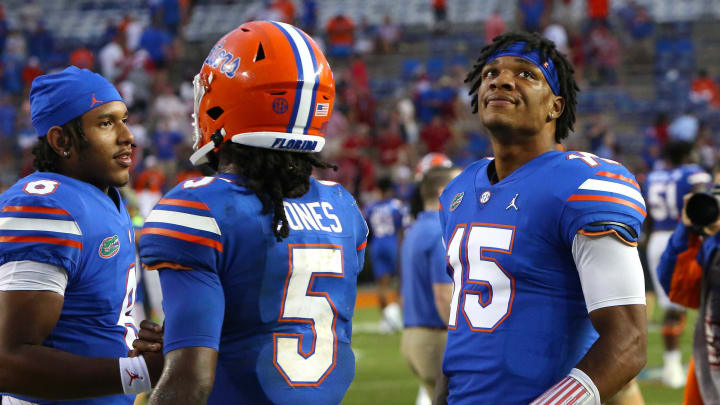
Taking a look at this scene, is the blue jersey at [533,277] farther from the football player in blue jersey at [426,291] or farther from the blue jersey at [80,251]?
the football player in blue jersey at [426,291]

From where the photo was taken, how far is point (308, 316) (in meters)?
2.37

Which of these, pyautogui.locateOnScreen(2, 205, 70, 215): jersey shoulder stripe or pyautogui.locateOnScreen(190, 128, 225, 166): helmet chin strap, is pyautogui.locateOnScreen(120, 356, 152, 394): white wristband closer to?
pyautogui.locateOnScreen(2, 205, 70, 215): jersey shoulder stripe

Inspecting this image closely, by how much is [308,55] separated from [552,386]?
1.14 metres

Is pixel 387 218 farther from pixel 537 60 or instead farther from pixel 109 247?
pixel 537 60

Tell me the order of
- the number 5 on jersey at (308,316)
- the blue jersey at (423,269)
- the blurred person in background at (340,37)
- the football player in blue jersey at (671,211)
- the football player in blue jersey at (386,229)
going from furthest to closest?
1. the blurred person in background at (340,37)
2. the football player in blue jersey at (386,229)
3. the football player in blue jersey at (671,211)
4. the blue jersey at (423,269)
5. the number 5 on jersey at (308,316)

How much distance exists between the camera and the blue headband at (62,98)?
3.18 m

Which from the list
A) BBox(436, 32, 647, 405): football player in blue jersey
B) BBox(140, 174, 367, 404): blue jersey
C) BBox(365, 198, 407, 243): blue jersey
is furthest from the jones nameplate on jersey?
BBox(365, 198, 407, 243): blue jersey

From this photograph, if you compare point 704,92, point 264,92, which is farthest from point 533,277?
point 704,92

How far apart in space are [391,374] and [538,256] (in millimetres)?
6640

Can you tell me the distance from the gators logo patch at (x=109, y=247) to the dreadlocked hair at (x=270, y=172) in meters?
0.73

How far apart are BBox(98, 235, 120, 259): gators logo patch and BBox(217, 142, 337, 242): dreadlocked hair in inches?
28.7

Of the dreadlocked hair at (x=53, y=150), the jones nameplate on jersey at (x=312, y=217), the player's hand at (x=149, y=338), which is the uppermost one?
the jones nameplate on jersey at (x=312, y=217)

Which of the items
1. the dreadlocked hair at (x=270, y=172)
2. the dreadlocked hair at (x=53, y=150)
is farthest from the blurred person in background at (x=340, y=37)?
the dreadlocked hair at (x=270, y=172)

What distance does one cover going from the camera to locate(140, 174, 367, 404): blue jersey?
2.18 metres
